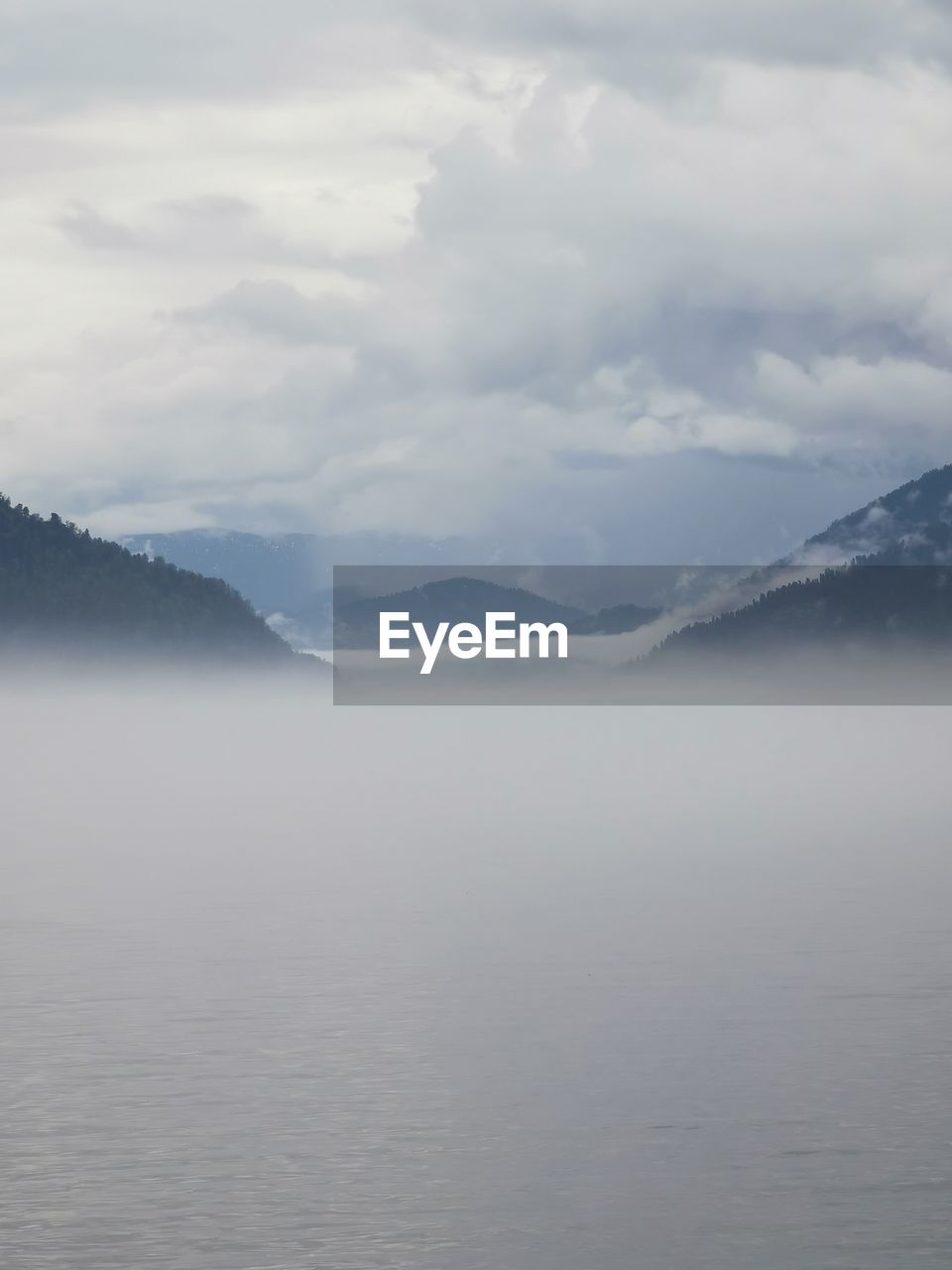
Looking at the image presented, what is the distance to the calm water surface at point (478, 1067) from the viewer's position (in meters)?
35.0

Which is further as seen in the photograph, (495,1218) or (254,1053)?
(254,1053)

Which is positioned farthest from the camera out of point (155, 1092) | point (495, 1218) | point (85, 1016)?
point (85, 1016)

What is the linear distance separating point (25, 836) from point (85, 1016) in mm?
68534

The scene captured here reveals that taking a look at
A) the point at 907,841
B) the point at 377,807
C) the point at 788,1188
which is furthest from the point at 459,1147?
the point at 377,807

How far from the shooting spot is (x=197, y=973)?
205ft

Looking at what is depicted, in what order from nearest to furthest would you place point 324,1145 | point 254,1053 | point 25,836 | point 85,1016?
point 324,1145 → point 254,1053 → point 85,1016 → point 25,836

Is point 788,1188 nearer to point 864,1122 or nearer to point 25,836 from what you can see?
point 864,1122

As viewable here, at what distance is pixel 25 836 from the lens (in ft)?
396

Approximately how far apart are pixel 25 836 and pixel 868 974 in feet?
234

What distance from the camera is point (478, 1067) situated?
4797 centimetres

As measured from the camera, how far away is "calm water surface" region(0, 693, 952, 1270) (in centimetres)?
3500

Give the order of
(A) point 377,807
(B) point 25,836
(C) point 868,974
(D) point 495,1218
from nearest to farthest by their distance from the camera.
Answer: (D) point 495,1218 < (C) point 868,974 < (B) point 25,836 < (A) point 377,807

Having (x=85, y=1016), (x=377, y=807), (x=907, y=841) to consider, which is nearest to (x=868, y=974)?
(x=85, y=1016)

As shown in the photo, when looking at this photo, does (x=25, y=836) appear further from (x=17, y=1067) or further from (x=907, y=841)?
(x=17, y=1067)
